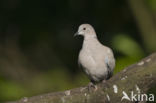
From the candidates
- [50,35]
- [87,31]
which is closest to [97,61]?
[87,31]

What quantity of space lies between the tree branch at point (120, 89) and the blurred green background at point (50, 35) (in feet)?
5.48

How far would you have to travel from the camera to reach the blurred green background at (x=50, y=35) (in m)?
7.14

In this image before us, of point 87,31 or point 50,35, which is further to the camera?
point 50,35

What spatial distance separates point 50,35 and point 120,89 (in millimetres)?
3231

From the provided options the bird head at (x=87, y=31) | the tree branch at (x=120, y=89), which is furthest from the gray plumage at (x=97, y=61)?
the tree branch at (x=120, y=89)

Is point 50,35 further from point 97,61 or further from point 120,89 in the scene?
point 120,89

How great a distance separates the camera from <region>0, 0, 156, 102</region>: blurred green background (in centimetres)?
714

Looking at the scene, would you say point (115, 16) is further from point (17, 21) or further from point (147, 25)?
point (17, 21)

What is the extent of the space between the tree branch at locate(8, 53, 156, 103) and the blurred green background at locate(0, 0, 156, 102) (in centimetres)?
167

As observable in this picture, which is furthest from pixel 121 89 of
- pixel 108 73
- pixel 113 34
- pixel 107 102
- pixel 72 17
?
pixel 72 17

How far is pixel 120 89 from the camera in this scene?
489cm

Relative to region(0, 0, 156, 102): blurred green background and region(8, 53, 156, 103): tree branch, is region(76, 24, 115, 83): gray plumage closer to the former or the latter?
region(8, 53, 156, 103): tree branch

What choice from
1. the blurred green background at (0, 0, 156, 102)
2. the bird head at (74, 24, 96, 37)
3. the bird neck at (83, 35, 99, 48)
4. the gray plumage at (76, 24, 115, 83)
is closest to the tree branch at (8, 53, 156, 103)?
the gray plumage at (76, 24, 115, 83)

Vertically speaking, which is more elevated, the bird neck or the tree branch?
the bird neck
